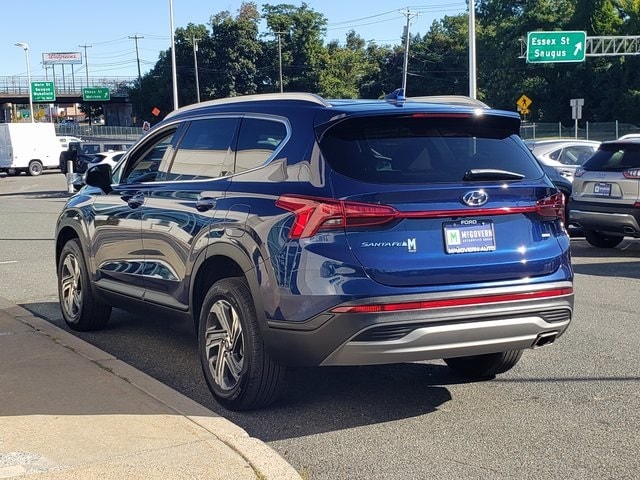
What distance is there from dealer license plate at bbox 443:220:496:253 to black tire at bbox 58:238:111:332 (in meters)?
3.68

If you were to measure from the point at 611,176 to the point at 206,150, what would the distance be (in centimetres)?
813

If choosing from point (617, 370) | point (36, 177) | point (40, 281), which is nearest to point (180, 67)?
point (36, 177)

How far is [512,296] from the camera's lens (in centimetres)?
498

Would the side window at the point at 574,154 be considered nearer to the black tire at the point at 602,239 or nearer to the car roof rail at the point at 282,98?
the black tire at the point at 602,239

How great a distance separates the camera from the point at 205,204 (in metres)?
5.63

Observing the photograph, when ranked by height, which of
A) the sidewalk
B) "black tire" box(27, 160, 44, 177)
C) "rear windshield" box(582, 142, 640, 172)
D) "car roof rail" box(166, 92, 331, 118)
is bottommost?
"black tire" box(27, 160, 44, 177)

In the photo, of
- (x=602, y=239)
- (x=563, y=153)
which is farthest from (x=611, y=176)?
(x=563, y=153)

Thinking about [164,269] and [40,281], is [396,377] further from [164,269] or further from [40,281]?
[40,281]

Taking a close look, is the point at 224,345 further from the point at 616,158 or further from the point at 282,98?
the point at 616,158

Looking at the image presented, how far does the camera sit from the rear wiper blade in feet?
16.6

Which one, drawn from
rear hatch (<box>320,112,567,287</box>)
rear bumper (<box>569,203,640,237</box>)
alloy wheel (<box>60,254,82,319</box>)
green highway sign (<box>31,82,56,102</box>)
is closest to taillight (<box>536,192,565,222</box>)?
rear hatch (<box>320,112,567,287</box>)

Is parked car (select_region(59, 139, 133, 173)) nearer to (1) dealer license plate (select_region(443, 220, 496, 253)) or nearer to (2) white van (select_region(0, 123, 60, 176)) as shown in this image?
(2) white van (select_region(0, 123, 60, 176))

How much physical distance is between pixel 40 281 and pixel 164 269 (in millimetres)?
5042

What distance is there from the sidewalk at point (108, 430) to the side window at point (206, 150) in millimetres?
1450
